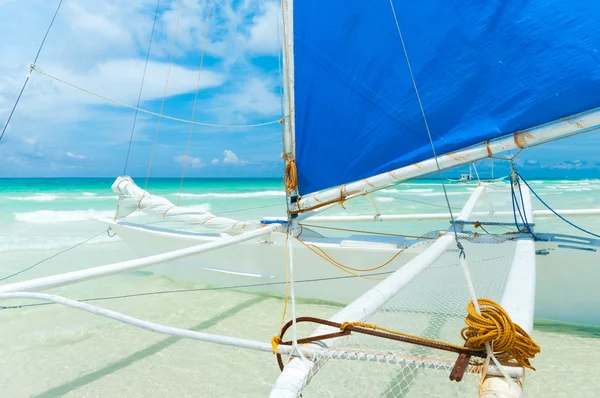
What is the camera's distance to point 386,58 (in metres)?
3.07

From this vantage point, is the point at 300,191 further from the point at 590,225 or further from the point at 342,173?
the point at 590,225

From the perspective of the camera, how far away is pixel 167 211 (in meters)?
4.55

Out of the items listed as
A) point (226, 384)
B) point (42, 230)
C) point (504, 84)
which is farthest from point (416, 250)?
point (42, 230)

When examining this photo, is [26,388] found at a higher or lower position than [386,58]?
lower

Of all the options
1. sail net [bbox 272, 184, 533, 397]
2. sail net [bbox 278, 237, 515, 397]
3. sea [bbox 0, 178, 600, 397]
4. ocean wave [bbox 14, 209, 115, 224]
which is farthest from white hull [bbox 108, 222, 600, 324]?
ocean wave [bbox 14, 209, 115, 224]

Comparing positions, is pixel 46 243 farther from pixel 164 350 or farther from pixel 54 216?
pixel 54 216

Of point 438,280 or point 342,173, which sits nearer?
point 438,280

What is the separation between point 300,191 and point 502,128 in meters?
1.62

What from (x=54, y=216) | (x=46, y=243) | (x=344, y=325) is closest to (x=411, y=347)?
(x=344, y=325)

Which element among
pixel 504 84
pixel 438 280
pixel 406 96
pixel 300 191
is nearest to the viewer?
pixel 438 280

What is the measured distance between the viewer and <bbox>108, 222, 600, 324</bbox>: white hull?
3.08m

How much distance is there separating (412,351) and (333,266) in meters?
2.20

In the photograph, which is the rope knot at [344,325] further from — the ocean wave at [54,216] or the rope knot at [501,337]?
the ocean wave at [54,216]

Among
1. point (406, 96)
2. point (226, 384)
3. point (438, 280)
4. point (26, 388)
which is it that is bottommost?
point (26, 388)
